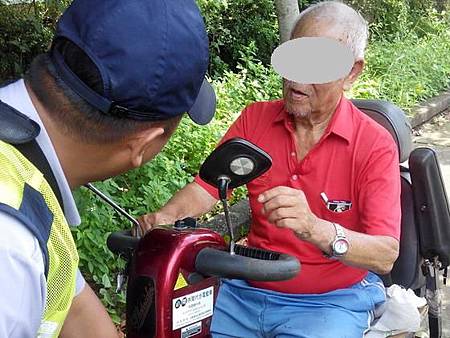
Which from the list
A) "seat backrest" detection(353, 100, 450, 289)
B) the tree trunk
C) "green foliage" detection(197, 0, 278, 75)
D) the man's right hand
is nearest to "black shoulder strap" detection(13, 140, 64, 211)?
the man's right hand

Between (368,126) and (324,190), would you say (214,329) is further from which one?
(368,126)

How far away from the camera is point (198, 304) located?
1.67m

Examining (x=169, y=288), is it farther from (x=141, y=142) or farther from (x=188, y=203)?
(x=188, y=203)

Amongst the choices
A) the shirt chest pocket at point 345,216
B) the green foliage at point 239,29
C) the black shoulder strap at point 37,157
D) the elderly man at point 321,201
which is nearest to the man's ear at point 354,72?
the elderly man at point 321,201

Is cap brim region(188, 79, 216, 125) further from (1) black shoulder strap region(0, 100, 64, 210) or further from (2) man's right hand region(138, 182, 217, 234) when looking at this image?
(2) man's right hand region(138, 182, 217, 234)

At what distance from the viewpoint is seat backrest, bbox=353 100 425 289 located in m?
2.58

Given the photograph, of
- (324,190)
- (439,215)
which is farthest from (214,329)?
(439,215)

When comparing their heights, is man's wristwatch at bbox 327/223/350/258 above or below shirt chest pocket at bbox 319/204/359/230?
above

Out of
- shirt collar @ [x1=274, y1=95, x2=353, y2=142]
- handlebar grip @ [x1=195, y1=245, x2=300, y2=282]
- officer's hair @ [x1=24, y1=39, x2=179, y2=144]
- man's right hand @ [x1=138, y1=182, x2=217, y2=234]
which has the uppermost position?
officer's hair @ [x1=24, y1=39, x2=179, y2=144]

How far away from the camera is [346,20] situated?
235cm

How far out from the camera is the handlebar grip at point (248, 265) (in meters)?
1.54

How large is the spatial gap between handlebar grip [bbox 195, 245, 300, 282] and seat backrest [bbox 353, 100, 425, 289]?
1113mm

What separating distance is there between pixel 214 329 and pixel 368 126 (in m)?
0.88

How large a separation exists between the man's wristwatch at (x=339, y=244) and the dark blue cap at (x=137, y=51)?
0.90 meters
